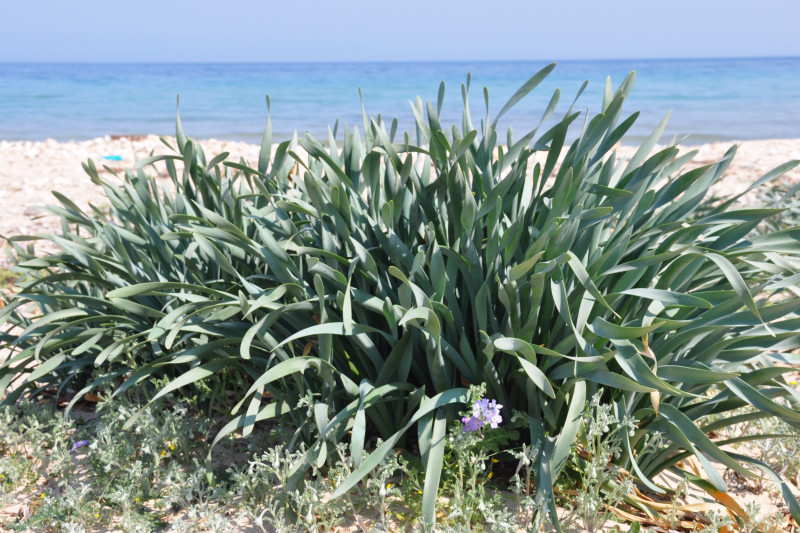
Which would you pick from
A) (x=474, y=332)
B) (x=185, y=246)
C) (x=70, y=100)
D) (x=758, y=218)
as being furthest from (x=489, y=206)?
(x=70, y=100)

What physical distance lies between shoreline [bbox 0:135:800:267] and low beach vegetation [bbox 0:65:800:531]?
2.82 metres

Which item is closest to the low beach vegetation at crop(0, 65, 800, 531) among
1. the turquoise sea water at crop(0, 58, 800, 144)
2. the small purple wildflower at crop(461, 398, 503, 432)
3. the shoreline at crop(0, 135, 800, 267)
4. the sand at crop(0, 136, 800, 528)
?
the small purple wildflower at crop(461, 398, 503, 432)

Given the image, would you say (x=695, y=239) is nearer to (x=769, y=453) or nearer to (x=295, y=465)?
(x=769, y=453)

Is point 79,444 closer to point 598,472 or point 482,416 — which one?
point 482,416

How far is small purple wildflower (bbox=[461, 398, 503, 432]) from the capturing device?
181cm

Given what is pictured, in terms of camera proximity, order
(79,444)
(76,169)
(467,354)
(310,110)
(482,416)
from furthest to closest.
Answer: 1. (310,110)
2. (76,169)
3. (79,444)
4. (467,354)
5. (482,416)

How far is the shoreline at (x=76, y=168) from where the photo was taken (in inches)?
245

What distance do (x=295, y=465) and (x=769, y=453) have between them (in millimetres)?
1663

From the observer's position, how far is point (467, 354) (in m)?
2.04

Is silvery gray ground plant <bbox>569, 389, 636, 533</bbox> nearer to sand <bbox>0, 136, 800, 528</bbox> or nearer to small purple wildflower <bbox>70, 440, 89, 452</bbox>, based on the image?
small purple wildflower <bbox>70, 440, 89, 452</bbox>

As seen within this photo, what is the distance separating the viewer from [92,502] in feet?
6.98

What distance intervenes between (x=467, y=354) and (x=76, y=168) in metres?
8.76

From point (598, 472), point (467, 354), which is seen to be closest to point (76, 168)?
point (467, 354)

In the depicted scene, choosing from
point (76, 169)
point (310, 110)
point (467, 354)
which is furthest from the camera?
point (310, 110)
